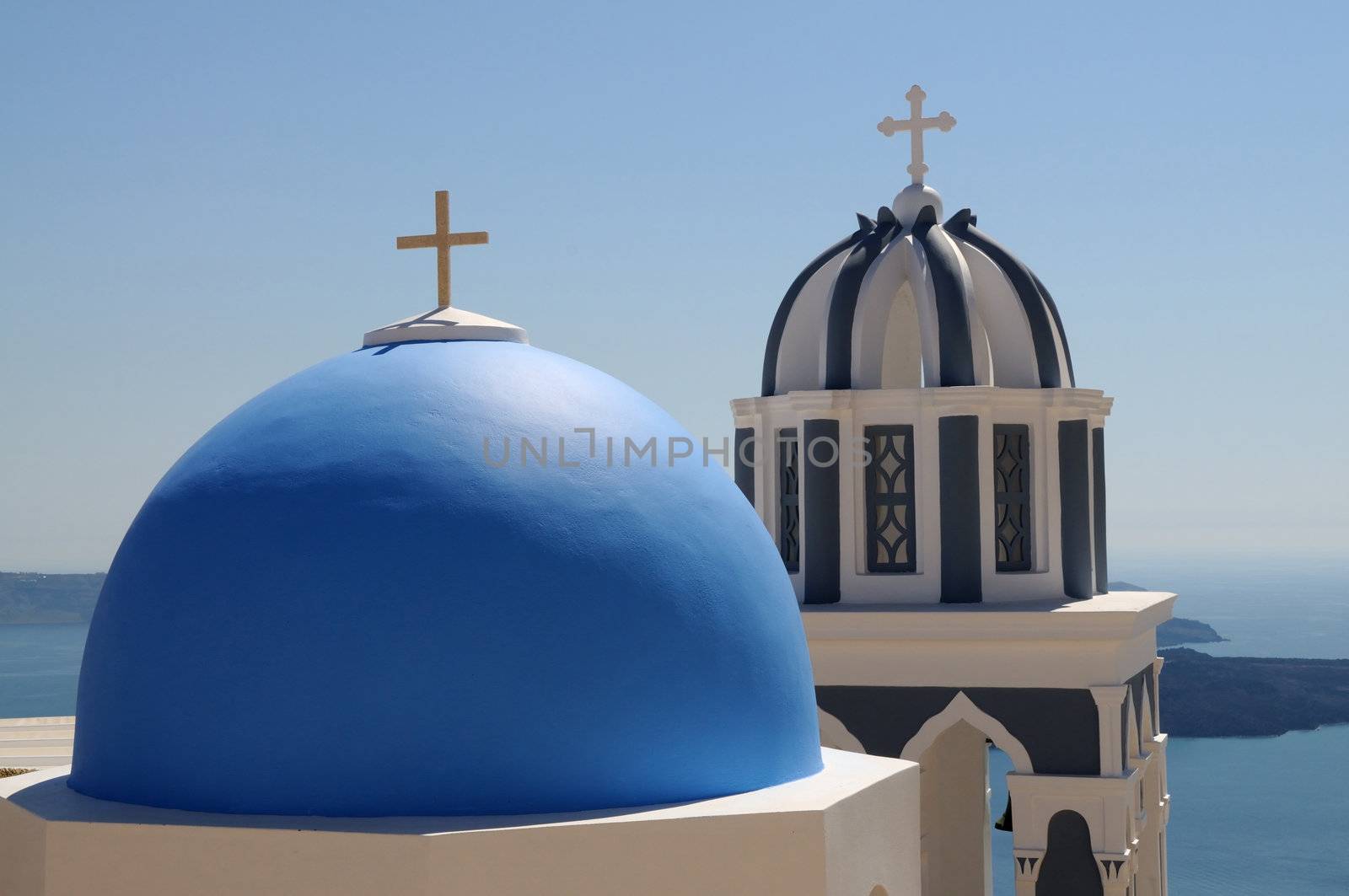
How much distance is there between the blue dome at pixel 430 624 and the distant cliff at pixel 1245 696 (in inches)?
2481

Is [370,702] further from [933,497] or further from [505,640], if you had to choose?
[933,497]

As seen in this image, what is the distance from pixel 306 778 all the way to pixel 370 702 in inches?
16.2

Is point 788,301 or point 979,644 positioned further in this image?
point 788,301

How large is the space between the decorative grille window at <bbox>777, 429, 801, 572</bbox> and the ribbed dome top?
2.25ft

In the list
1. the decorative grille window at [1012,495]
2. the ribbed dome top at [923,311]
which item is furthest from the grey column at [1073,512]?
the ribbed dome top at [923,311]

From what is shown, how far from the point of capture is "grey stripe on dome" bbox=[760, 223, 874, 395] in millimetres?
18219

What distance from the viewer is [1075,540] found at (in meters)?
16.9

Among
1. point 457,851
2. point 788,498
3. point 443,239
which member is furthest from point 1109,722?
point 457,851

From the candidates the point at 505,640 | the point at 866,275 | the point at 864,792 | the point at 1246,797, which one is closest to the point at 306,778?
the point at 505,640

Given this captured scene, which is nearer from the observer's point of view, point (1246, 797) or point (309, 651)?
point (309, 651)

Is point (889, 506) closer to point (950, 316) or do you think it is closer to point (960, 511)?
point (960, 511)

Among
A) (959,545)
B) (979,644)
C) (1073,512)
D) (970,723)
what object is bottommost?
(970,723)

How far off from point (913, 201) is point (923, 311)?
1.55 meters

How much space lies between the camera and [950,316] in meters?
17.0
